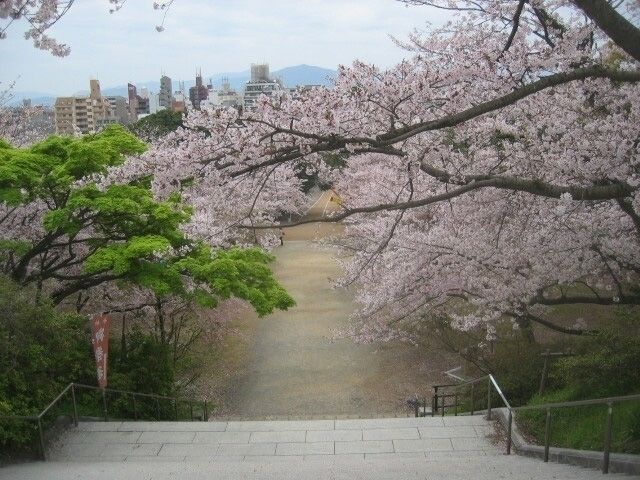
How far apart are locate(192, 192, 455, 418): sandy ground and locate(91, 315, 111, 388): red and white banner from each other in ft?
12.9

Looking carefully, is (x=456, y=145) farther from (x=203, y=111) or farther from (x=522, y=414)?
(x=203, y=111)

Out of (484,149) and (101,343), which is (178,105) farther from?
(101,343)

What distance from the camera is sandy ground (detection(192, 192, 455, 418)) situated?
1248cm

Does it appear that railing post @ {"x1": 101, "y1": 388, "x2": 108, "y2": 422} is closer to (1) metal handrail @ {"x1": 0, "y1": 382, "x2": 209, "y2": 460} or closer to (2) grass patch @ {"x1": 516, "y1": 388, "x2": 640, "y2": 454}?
(1) metal handrail @ {"x1": 0, "y1": 382, "x2": 209, "y2": 460}

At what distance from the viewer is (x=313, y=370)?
1414 cm

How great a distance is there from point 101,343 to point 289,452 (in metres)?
3.08

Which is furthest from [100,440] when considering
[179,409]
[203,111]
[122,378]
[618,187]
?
[618,187]

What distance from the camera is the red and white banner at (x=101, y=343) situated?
28.3 feet

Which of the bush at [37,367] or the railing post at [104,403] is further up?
the bush at [37,367]

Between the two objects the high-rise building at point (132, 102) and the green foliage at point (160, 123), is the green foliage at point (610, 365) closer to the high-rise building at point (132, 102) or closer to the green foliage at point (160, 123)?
the green foliage at point (160, 123)

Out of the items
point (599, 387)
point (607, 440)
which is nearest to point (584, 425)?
point (599, 387)

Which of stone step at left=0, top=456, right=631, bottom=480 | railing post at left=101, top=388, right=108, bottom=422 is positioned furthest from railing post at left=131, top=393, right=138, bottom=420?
stone step at left=0, top=456, right=631, bottom=480

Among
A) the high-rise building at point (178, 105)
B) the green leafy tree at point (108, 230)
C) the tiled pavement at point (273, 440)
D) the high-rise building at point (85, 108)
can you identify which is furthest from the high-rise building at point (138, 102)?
the tiled pavement at point (273, 440)

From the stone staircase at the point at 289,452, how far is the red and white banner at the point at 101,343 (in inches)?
26.0
